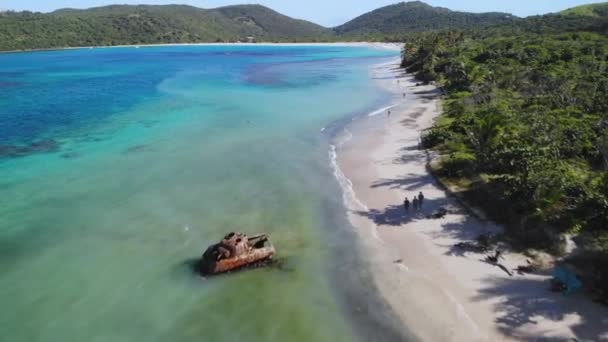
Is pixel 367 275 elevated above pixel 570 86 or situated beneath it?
situated beneath

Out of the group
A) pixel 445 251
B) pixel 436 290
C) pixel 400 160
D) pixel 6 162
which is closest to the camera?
pixel 436 290

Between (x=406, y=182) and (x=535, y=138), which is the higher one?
(x=535, y=138)

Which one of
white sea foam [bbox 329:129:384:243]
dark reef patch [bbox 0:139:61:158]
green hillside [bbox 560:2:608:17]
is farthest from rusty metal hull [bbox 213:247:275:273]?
green hillside [bbox 560:2:608:17]

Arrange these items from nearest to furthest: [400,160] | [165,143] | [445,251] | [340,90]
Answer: [445,251] < [400,160] < [165,143] < [340,90]

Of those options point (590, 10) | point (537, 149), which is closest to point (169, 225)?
point (537, 149)

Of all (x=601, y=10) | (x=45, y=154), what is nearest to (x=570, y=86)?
(x=45, y=154)

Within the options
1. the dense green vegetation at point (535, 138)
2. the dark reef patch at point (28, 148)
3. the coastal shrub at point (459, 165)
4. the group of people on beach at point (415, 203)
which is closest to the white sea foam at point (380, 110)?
the dense green vegetation at point (535, 138)

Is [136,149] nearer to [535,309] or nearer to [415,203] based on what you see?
[415,203]

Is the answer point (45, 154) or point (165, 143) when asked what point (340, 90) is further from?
point (45, 154)
